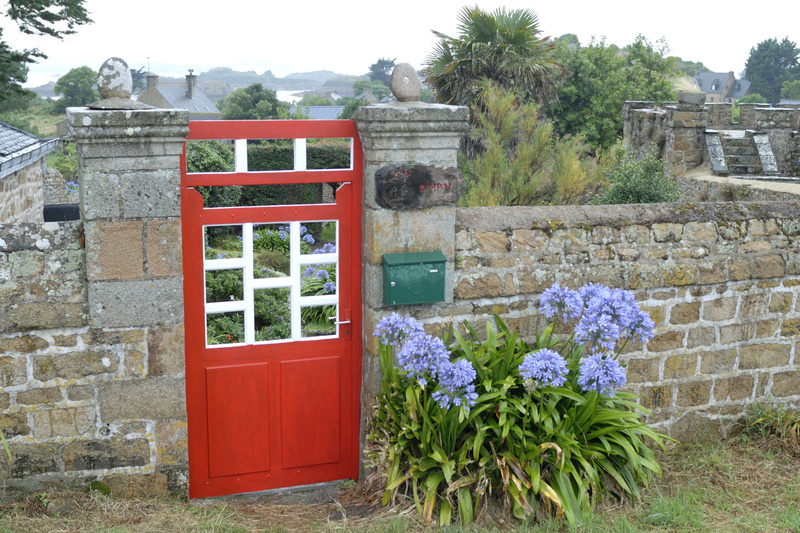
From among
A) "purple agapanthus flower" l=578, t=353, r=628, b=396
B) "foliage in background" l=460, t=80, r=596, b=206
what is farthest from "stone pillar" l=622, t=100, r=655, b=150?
"purple agapanthus flower" l=578, t=353, r=628, b=396

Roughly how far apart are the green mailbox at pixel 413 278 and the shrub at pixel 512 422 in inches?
10.5

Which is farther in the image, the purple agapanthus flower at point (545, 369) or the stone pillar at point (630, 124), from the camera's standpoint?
the stone pillar at point (630, 124)

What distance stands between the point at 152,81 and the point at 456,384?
5624 cm

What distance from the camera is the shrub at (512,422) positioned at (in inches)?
156

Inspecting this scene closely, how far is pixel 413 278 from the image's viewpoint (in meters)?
4.42

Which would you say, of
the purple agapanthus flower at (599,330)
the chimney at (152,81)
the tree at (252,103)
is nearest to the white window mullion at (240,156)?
the purple agapanthus flower at (599,330)

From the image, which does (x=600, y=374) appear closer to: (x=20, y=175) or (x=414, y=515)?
(x=414, y=515)

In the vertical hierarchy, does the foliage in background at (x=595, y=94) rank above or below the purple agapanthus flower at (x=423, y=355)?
above

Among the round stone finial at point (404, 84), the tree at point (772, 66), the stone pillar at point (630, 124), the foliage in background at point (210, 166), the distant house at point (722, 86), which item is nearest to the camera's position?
the round stone finial at point (404, 84)

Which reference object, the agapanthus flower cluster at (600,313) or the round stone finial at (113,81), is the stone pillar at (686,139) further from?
the round stone finial at (113,81)

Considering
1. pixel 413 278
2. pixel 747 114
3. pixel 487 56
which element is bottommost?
pixel 413 278

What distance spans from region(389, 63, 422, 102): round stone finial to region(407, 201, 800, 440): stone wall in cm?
76

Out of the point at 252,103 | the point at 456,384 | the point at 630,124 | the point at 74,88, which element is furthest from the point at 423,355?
the point at 74,88

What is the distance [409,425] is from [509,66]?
16664mm
